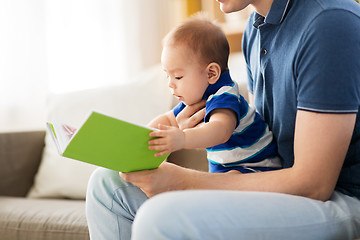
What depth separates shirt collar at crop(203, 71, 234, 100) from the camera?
1.15m

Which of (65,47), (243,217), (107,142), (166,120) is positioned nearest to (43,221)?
(166,120)

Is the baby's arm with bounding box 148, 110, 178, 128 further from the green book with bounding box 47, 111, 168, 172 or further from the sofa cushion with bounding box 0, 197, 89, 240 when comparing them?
the sofa cushion with bounding box 0, 197, 89, 240

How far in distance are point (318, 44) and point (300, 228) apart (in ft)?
1.26

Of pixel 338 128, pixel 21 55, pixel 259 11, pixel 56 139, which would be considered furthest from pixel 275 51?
pixel 21 55

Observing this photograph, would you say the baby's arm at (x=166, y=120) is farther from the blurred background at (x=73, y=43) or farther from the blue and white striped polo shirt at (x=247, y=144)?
the blurred background at (x=73, y=43)

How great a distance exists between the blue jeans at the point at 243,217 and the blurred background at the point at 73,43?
53.5 inches

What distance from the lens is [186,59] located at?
1.12m

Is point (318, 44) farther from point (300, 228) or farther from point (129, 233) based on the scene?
point (129, 233)

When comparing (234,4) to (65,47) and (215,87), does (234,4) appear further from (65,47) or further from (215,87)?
(65,47)

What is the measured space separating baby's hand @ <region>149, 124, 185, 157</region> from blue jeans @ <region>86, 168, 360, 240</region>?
0.11 m

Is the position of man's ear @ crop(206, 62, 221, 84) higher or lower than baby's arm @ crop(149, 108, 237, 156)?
→ higher

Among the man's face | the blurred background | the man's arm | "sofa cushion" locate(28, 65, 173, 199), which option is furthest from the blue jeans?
the blurred background

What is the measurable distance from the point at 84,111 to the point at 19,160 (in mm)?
348

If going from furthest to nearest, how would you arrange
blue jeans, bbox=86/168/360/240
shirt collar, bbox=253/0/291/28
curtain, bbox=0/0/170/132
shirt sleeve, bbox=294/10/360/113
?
1. curtain, bbox=0/0/170/132
2. shirt collar, bbox=253/0/291/28
3. shirt sleeve, bbox=294/10/360/113
4. blue jeans, bbox=86/168/360/240
